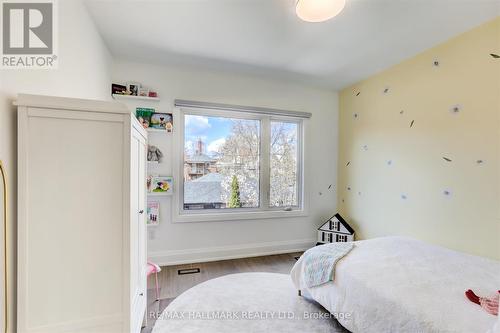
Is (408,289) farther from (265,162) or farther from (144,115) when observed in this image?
(144,115)

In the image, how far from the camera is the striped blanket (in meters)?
1.79

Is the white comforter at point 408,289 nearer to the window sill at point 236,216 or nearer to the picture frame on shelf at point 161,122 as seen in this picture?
the window sill at point 236,216

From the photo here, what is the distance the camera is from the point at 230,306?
1.97 metres

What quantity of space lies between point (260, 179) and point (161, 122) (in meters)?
1.51

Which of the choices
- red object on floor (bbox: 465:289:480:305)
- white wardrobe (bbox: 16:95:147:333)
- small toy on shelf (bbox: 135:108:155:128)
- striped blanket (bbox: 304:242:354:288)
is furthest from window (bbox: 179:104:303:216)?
red object on floor (bbox: 465:289:480:305)

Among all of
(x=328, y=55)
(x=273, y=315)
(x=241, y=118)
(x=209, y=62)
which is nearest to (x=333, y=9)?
(x=328, y=55)

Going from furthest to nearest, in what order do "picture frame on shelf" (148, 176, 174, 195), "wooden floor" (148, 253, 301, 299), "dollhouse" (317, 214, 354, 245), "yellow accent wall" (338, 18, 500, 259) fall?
1. "dollhouse" (317, 214, 354, 245)
2. "picture frame on shelf" (148, 176, 174, 195)
3. "wooden floor" (148, 253, 301, 299)
4. "yellow accent wall" (338, 18, 500, 259)

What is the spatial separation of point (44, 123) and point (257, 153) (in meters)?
2.55

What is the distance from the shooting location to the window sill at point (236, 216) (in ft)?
9.49

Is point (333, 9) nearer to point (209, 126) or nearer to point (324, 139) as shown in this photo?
point (209, 126)

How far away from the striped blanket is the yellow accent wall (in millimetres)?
1020

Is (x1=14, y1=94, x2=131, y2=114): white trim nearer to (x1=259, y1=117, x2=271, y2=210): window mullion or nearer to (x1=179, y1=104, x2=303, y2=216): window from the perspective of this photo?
(x1=179, y1=104, x2=303, y2=216): window

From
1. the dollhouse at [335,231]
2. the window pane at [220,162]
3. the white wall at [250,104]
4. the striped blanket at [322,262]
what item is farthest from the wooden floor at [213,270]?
the striped blanket at [322,262]

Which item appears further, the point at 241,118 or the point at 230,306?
the point at 241,118
